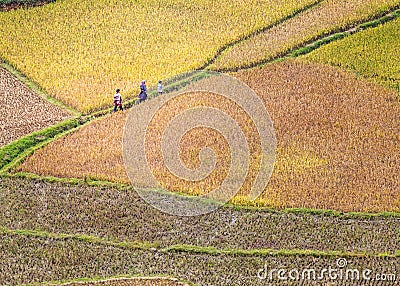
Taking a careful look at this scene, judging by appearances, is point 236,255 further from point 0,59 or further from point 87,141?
point 0,59

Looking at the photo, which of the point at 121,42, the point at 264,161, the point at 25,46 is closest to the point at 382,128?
the point at 264,161

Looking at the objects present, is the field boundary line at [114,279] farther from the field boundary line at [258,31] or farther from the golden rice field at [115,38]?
the field boundary line at [258,31]

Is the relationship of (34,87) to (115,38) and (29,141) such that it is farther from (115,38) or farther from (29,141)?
(115,38)

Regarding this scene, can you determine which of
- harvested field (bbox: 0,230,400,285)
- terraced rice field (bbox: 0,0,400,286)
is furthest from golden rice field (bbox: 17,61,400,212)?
harvested field (bbox: 0,230,400,285)

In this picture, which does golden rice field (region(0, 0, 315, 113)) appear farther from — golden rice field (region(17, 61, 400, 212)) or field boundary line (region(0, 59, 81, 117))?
golden rice field (region(17, 61, 400, 212))

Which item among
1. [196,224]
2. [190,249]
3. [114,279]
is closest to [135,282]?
[114,279]
